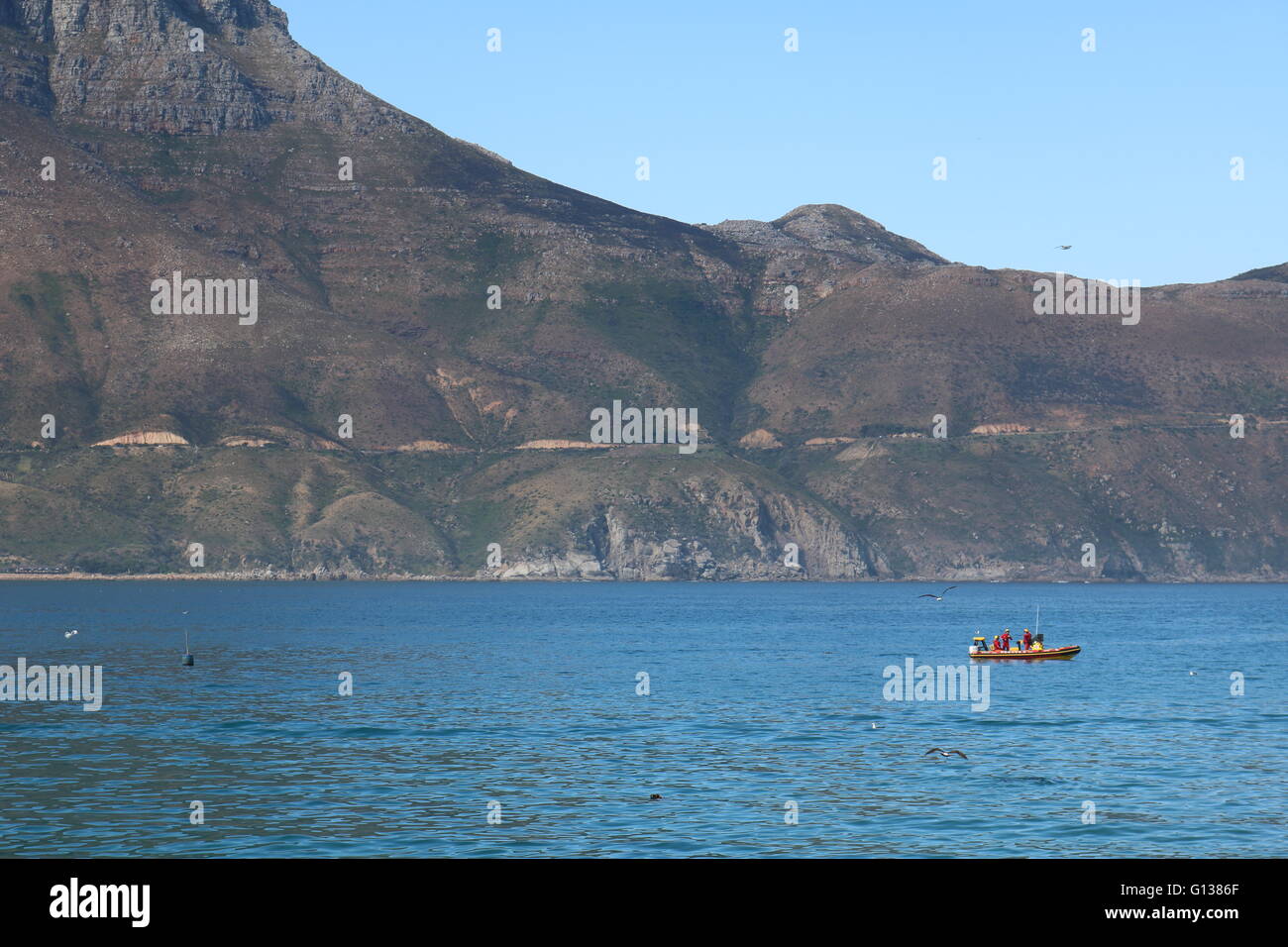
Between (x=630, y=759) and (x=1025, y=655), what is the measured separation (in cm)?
6531

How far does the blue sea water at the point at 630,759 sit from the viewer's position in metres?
40.2

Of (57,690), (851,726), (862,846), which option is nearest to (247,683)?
(57,690)

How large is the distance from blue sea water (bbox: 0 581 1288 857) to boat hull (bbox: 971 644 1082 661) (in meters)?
1.10

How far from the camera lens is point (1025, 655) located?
377 ft

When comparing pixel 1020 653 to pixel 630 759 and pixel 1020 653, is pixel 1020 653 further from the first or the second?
pixel 630 759

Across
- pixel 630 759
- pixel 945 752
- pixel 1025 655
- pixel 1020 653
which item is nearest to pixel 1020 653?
pixel 1020 653

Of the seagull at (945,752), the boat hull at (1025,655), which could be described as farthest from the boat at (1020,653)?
the seagull at (945,752)

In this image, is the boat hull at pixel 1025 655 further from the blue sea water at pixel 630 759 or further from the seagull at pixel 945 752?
the seagull at pixel 945 752

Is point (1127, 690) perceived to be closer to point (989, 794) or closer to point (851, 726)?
point (851, 726)

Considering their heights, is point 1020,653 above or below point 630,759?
below

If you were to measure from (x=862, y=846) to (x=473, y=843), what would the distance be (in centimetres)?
1010

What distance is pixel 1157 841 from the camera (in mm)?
40281

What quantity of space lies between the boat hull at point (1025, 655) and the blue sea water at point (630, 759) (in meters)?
1.10
